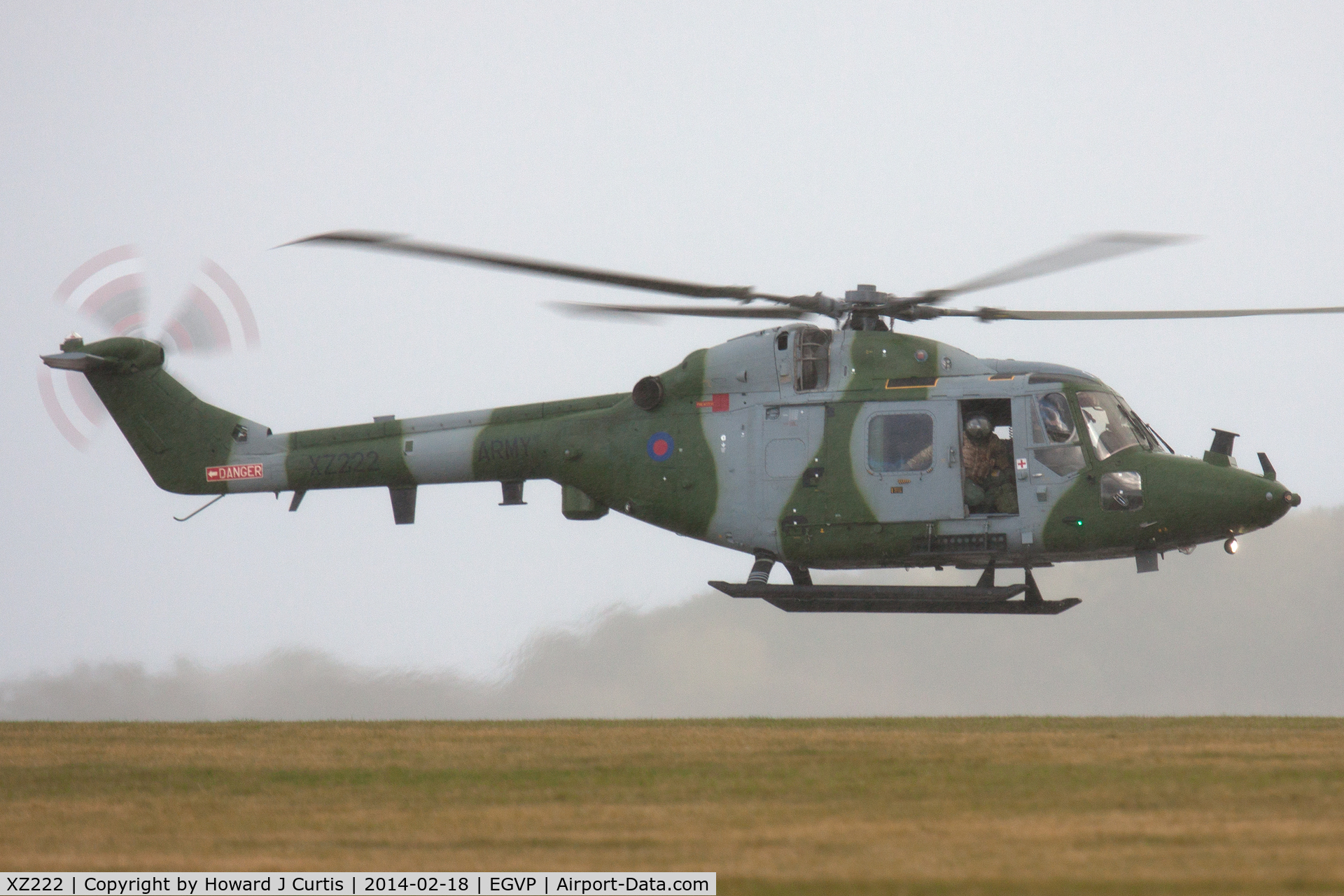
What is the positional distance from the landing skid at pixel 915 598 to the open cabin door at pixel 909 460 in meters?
0.91

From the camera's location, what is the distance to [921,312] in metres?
19.6

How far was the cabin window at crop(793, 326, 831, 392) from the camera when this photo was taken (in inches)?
755

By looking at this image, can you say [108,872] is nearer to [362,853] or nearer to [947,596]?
[362,853]

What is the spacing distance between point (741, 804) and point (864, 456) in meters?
7.40

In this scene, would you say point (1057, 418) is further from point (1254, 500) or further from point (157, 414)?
point (157, 414)

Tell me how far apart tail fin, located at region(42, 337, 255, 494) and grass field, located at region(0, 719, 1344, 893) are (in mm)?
5798

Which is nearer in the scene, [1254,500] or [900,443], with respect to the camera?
[1254,500]

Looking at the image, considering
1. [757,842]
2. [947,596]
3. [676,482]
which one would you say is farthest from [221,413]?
[757,842]

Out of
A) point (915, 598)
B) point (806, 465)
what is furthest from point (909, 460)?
point (915, 598)

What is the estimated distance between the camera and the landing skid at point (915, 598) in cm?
1834

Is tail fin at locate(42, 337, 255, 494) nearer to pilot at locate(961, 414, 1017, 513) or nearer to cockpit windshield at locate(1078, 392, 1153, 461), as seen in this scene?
pilot at locate(961, 414, 1017, 513)

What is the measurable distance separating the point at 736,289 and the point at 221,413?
9.04 m

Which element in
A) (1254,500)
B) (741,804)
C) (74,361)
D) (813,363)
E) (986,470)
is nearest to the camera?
(741,804)

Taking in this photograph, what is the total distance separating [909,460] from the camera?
728 inches
